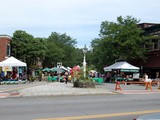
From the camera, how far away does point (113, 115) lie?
43.0 feet

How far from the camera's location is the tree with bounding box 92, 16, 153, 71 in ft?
165

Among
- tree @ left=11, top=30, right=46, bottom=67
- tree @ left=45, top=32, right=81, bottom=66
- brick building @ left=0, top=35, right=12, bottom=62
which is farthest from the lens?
tree @ left=45, top=32, right=81, bottom=66

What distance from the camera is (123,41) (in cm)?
5097

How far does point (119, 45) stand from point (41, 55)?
16893 mm

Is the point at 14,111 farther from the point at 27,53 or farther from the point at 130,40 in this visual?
the point at 27,53

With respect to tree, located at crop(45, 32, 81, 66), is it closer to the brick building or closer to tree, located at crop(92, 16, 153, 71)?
the brick building

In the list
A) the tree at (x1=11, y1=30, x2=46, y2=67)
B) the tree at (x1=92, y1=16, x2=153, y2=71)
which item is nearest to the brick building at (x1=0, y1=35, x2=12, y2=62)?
the tree at (x1=11, y1=30, x2=46, y2=67)

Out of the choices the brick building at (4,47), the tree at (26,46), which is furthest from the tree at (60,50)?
the brick building at (4,47)

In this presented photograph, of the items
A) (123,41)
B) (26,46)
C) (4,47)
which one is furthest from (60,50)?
(123,41)

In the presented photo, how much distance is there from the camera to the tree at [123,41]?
50344mm

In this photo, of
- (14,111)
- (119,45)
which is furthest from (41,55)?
(14,111)

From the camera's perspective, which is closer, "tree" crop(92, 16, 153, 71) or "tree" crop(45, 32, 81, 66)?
"tree" crop(92, 16, 153, 71)

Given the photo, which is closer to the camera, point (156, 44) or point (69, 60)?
point (156, 44)

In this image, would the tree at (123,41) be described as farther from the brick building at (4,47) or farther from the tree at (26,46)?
the brick building at (4,47)
